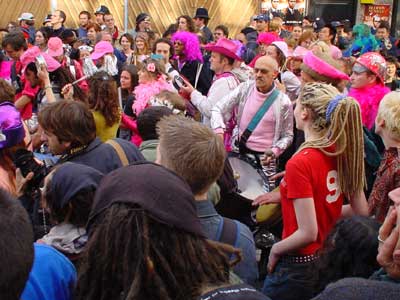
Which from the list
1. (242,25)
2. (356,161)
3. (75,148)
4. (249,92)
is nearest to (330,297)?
(356,161)

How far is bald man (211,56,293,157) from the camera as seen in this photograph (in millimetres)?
4309

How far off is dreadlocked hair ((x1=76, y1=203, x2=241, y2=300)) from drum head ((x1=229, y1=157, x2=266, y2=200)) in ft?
7.35

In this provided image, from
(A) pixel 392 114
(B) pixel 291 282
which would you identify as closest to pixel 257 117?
(A) pixel 392 114

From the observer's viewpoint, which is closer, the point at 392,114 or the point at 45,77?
the point at 392,114

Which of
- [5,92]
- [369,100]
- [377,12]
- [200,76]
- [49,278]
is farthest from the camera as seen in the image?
[377,12]

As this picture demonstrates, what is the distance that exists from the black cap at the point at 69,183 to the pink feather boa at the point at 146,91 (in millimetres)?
2741

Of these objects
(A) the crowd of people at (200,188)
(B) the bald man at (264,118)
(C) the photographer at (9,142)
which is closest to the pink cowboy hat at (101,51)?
(A) the crowd of people at (200,188)

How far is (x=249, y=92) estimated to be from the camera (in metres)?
4.45

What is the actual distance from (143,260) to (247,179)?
254 cm

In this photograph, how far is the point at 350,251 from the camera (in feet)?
7.36

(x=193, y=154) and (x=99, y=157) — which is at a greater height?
(x=193, y=154)

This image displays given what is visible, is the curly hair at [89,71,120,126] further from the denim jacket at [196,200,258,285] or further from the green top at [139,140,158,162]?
the denim jacket at [196,200,258,285]

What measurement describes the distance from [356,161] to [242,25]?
50.4 feet

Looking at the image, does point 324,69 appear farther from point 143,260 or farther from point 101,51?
point 101,51
